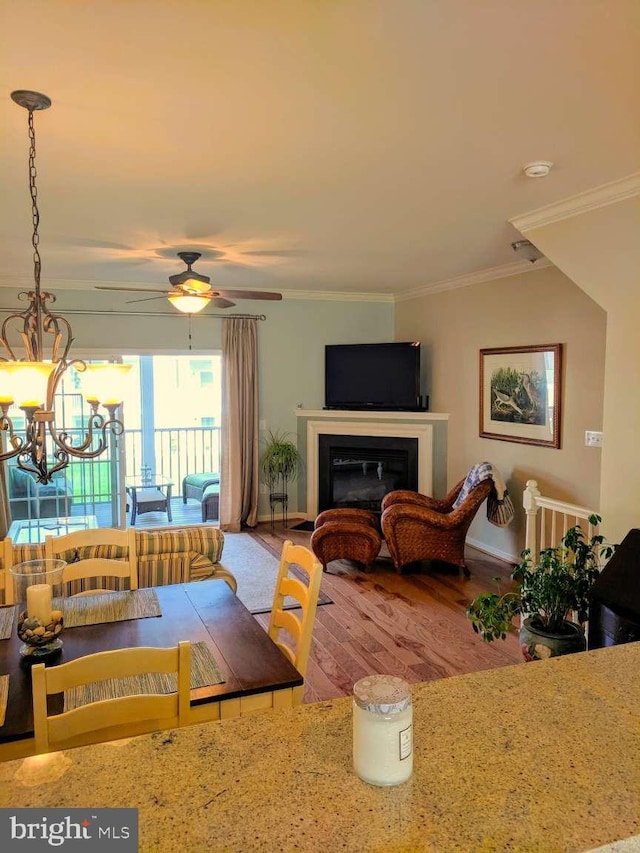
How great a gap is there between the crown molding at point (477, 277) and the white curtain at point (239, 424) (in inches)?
71.9

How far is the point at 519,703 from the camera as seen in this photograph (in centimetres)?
133

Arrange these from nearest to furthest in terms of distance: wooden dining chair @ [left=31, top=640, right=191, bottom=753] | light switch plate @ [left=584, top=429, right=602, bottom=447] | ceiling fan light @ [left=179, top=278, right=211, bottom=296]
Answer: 1. wooden dining chair @ [left=31, top=640, right=191, bottom=753]
2. ceiling fan light @ [left=179, top=278, right=211, bottom=296]
3. light switch plate @ [left=584, top=429, right=602, bottom=447]

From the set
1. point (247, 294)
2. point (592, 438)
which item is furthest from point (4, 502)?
point (592, 438)

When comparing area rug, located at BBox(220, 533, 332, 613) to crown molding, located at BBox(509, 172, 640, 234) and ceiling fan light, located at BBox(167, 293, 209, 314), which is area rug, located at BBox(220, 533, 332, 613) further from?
crown molding, located at BBox(509, 172, 640, 234)

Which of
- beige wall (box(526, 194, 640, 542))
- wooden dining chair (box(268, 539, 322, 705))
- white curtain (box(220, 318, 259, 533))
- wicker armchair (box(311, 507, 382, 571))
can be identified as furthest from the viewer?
white curtain (box(220, 318, 259, 533))

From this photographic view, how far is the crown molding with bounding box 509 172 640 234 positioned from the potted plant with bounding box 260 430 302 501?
3921mm

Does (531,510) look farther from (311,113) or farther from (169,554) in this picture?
(311,113)

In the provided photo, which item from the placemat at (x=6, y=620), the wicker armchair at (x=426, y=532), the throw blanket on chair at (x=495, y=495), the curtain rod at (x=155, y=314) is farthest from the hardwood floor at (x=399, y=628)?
the curtain rod at (x=155, y=314)

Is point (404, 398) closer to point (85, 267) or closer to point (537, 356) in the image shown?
point (537, 356)

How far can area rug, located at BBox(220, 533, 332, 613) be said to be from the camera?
4.72 m

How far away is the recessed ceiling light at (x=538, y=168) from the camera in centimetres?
273

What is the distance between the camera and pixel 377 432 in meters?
6.70

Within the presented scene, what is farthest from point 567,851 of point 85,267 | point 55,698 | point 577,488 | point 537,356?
point 85,267

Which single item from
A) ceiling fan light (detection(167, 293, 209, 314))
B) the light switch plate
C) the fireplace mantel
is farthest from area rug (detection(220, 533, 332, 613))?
the light switch plate
